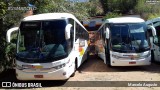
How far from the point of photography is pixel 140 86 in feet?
38.0

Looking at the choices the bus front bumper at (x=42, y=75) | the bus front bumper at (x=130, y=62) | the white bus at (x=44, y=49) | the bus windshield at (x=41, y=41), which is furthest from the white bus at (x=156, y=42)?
the bus front bumper at (x=42, y=75)

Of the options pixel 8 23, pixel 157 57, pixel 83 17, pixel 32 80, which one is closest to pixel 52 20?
pixel 32 80

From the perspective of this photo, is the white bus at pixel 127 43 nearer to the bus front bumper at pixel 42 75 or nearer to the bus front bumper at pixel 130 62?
the bus front bumper at pixel 130 62

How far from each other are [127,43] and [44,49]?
212 inches

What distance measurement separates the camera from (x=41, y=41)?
1259cm

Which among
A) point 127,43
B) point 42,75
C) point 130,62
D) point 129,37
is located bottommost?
point 130,62

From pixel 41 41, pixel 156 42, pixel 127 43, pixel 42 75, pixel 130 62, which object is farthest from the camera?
pixel 156 42

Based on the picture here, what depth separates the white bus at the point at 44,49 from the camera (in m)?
12.0

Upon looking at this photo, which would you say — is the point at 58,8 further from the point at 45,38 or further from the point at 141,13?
the point at 141,13

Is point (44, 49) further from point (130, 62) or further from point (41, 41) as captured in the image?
point (130, 62)

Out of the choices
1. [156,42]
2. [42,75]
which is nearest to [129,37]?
[156,42]

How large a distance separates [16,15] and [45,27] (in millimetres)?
5284

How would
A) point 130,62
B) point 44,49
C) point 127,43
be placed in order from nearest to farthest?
point 44,49
point 130,62
point 127,43

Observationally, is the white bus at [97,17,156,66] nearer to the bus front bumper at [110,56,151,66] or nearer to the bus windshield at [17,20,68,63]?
the bus front bumper at [110,56,151,66]
